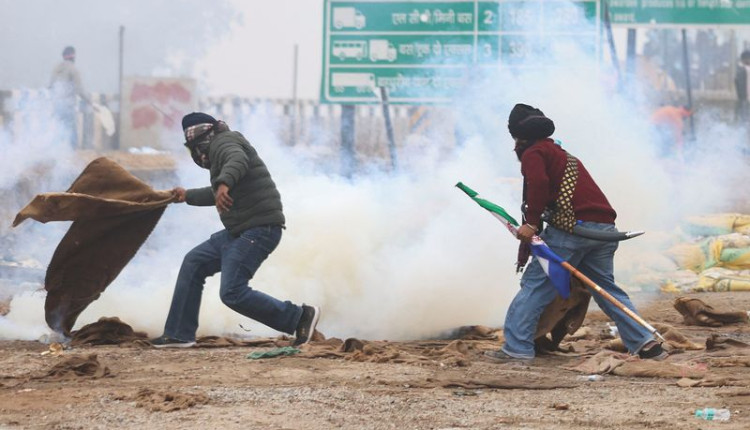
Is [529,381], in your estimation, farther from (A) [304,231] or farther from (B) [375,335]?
(A) [304,231]

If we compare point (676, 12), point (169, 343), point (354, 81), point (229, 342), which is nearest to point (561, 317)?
point (229, 342)

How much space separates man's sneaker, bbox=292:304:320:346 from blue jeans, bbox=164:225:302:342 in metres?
0.03

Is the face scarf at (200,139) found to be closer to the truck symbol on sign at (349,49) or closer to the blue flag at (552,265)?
the blue flag at (552,265)

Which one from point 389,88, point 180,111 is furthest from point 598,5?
point 180,111

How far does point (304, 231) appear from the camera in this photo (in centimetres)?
958

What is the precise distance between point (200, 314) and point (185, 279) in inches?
40.9

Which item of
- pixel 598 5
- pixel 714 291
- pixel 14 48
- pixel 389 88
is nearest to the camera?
pixel 714 291

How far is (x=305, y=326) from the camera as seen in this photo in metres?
8.11

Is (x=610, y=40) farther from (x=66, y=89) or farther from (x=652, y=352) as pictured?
(x=652, y=352)

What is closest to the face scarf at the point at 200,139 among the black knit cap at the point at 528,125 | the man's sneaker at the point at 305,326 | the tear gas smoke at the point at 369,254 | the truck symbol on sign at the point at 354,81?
the man's sneaker at the point at 305,326

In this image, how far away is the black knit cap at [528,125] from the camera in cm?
763

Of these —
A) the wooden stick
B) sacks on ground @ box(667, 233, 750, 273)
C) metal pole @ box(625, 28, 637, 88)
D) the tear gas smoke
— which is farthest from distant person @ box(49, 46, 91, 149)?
the wooden stick

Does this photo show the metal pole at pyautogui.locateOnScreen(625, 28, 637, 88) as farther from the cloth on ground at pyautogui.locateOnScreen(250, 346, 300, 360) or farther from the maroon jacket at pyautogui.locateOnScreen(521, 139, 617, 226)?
the cloth on ground at pyautogui.locateOnScreen(250, 346, 300, 360)

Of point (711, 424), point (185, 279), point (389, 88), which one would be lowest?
point (711, 424)
